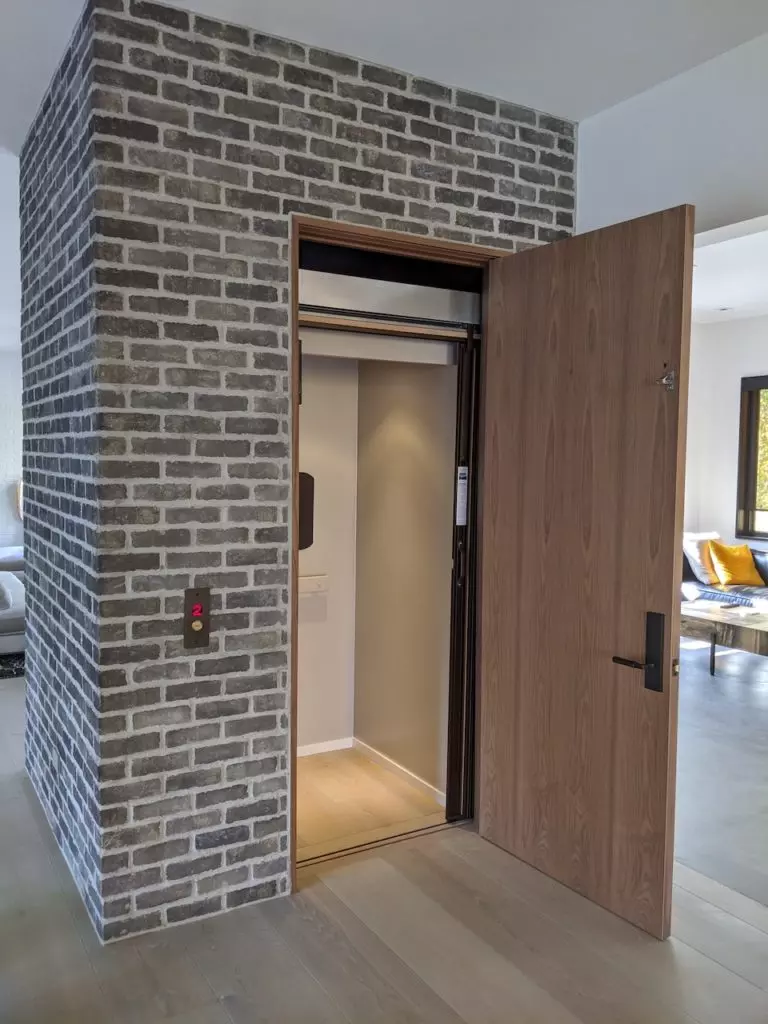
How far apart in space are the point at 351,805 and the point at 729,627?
3590 millimetres

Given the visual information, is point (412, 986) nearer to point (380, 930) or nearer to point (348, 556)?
point (380, 930)

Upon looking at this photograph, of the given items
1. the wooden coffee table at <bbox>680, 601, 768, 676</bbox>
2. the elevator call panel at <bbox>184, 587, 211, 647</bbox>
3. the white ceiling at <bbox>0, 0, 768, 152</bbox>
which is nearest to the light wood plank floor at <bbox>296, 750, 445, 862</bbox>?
the elevator call panel at <bbox>184, 587, 211, 647</bbox>

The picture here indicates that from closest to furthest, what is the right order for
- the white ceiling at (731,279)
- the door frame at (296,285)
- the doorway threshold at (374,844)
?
the door frame at (296,285)
the doorway threshold at (374,844)
the white ceiling at (731,279)

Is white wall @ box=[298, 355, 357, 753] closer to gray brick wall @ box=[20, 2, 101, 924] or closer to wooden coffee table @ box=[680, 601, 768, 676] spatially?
gray brick wall @ box=[20, 2, 101, 924]

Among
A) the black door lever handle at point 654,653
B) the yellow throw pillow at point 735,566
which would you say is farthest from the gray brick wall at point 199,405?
the yellow throw pillow at point 735,566

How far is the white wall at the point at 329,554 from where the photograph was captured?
4078 millimetres

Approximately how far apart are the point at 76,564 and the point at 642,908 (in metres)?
2.07

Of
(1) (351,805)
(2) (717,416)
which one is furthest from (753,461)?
(1) (351,805)

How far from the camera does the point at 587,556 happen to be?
2740mm

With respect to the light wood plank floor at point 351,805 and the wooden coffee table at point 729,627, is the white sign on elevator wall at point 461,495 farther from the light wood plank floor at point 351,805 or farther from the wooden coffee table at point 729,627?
the wooden coffee table at point 729,627

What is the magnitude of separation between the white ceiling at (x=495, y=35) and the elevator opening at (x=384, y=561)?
725 mm

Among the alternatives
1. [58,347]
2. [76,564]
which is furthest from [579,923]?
[58,347]

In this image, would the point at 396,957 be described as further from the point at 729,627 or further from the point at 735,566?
the point at 735,566

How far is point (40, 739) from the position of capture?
345cm
